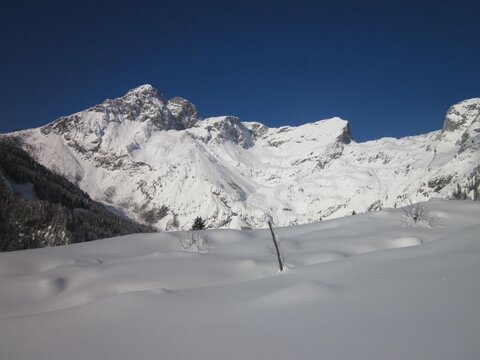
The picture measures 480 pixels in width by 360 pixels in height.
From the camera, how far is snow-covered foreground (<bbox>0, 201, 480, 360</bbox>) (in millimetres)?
5262

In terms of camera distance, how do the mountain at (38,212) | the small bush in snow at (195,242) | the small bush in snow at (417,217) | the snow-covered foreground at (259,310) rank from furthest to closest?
1. the mountain at (38,212)
2. the small bush in snow at (417,217)
3. the small bush in snow at (195,242)
4. the snow-covered foreground at (259,310)

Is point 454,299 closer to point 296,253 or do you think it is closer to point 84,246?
point 296,253

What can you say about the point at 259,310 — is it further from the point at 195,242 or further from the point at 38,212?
the point at 38,212

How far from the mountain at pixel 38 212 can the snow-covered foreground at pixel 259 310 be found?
76994 millimetres

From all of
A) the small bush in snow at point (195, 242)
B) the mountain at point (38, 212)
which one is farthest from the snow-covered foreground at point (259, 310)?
the mountain at point (38, 212)

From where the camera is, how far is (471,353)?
4.40m

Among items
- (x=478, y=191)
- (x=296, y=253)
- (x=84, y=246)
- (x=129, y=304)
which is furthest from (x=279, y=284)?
(x=478, y=191)

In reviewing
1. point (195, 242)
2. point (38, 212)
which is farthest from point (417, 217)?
point (38, 212)

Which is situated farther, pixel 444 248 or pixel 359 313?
pixel 444 248

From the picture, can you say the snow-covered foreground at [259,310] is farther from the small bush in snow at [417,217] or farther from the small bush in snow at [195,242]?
the small bush in snow at [417,217]

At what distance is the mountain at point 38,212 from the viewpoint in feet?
276

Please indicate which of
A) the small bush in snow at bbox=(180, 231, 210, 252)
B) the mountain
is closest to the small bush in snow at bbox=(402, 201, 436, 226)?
the small bush in snow at bbox=(180, 231, 210, 252)

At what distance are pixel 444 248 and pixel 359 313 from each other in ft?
17.5

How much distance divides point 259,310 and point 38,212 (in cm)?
9978
